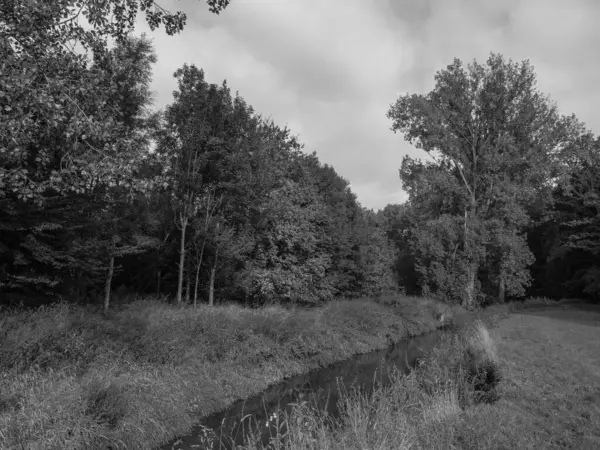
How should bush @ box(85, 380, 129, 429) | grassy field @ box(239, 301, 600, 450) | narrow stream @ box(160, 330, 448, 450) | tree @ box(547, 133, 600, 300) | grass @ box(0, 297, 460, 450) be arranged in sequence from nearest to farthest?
1. grassy field @ box(239, 301, 600, 450)
2. grass @ box(0, 297, 460, 450)
3. bush @ box(85, 380, 129, 429)
4. narrow stream @ box(160, 330, 448, 450)
5. tree @ box(547, 133, 600, 300)

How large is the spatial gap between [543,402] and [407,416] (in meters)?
3.58

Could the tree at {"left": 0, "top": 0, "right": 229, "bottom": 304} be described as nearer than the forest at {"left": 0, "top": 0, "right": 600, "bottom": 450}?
Yes

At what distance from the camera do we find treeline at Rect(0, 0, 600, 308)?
21.2 feet

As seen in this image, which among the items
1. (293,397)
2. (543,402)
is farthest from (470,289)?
(543,402)

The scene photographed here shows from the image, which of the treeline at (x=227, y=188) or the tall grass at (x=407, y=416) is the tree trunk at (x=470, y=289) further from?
the tall grass at (x=407, y=416)

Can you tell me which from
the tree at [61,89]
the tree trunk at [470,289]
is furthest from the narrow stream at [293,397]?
the tree trunk at [470,289]

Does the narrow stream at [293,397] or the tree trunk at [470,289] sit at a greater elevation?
the tree trunk at [470,289]

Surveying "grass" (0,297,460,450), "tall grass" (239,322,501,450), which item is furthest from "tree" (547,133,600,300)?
"grass" (0,297,460,450)

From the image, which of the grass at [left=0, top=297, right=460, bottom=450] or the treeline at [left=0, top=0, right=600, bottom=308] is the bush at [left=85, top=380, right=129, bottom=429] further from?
the treeline at [left=0, top=0, right=600, bottom=308]

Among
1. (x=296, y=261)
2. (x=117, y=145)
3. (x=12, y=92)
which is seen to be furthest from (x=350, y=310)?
(x=12, y=92)

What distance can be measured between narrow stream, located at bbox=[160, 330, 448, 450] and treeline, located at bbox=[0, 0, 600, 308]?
6225 mm

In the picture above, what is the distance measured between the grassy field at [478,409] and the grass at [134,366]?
3.70m

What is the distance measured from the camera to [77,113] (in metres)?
6.28

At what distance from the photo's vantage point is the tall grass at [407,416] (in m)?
6.11
